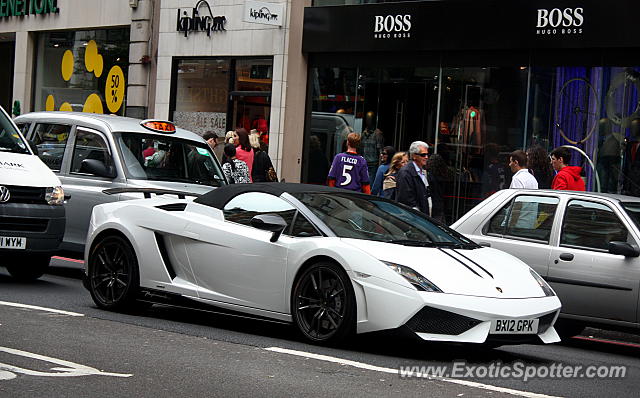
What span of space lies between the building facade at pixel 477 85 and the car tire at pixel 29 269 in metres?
6.83

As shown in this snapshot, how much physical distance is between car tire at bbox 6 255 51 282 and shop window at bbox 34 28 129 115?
52.8 ft

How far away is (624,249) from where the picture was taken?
975 cm

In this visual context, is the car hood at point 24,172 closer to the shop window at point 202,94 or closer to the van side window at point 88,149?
the van side window at point 88,149

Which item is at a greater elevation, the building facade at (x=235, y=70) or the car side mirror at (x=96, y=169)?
the building facade at (x=235, y=70)

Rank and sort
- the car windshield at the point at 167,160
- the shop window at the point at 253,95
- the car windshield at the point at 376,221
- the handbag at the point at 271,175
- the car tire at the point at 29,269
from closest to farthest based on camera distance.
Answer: the car windshield at the point at 376,221 < the car tire at the point at 29,269 < the car windshield at the point at 167,160 < the handbag at the point at 271,175 < the shop window at the point at 253,95

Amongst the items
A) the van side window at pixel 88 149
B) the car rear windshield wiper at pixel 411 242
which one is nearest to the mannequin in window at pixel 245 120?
the van side window at pixel 88 149

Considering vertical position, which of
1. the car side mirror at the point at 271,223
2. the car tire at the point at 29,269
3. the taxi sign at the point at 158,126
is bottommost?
the car tire at the point at 29,269

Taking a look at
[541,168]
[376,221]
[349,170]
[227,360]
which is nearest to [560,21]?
[541,168]

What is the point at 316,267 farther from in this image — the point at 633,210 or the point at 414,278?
the point at 633,210

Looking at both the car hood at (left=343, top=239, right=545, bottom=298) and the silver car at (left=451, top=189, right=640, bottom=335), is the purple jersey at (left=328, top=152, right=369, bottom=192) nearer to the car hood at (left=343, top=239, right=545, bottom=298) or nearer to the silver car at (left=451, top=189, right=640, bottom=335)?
the silver car at (left=451, top=189, right=640, bottom=335)

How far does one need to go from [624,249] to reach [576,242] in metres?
0.60

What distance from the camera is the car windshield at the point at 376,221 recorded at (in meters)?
8.86

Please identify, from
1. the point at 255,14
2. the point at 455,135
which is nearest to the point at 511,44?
the point at 455,135

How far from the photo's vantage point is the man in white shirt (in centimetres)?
1391
